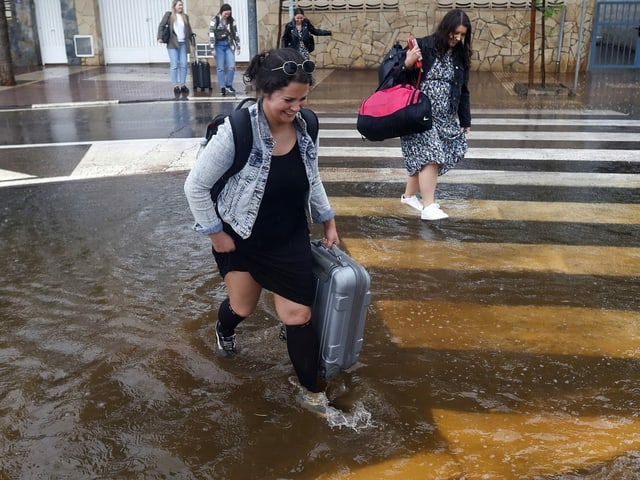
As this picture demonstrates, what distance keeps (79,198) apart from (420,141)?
3284 millimetres

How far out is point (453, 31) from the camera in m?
5.38

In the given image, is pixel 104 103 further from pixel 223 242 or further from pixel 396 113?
pixel 223 242

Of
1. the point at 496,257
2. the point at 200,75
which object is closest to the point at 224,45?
the point at 200,75

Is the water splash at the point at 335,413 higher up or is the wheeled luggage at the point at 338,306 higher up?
the wheeled luggage at the point at 338,306

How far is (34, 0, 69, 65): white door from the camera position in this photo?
21.1 m

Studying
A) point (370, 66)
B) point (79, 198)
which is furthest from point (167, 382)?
point (370, 66)

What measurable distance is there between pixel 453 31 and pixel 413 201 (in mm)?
1636

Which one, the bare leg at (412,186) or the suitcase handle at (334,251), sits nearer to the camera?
the suitcase handle at (334,251)

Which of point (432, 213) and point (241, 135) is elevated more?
point (241, 135)

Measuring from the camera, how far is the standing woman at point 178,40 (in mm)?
14383

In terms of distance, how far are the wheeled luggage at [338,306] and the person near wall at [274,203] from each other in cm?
6

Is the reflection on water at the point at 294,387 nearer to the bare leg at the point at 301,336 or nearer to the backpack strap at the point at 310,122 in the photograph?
the bare leg at the point at 301,336

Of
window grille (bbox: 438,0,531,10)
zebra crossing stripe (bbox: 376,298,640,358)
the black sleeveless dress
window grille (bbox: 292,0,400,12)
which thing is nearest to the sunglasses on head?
the black sleeveless dress

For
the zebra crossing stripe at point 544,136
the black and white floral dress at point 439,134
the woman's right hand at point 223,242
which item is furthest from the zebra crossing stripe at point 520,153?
the woman's right hand at point 223,242
